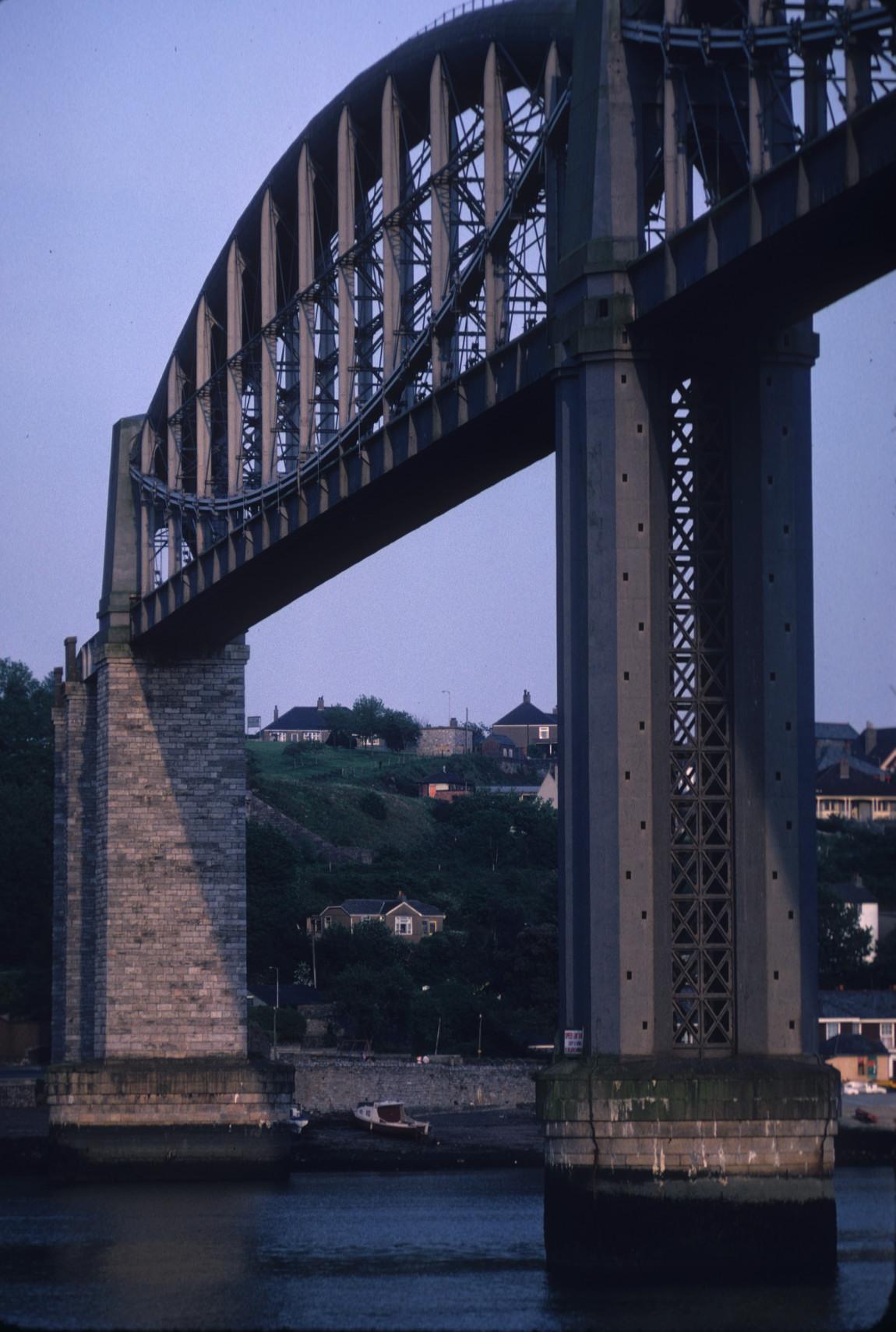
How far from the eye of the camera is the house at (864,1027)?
59000 millimetres

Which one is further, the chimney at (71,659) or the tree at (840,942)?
the chimney at (71,659)

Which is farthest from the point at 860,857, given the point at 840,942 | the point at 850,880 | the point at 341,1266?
the point at 341,1266

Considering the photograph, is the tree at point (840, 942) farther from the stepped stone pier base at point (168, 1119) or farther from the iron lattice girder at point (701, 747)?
the iron lattice girder at point (701, 747)

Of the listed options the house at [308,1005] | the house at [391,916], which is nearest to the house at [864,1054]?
the house at [308,1005]

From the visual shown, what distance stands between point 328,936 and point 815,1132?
6882 centimetres

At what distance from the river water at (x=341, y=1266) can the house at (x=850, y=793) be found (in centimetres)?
777

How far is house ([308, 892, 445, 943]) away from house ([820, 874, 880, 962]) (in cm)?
5419

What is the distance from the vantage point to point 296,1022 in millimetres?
89500

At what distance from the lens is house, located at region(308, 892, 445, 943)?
107312mm

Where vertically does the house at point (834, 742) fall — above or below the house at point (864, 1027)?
above

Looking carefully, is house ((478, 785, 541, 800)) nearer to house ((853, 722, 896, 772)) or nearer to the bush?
the bush

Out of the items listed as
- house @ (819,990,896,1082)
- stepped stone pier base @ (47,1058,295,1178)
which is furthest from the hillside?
stepped stone pier base @ (47,1058,295,1178)

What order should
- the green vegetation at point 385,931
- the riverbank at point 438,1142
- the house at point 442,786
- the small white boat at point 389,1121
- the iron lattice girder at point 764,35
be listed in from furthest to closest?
the house at point 442,786 < the green vegetation at point 385,931 < the small white boat at point 389,1121 < the riverbank at point 438,1142 < the iron lattice girder at point 764,35

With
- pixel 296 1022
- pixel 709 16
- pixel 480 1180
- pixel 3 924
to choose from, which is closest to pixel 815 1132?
pixel 709 16
